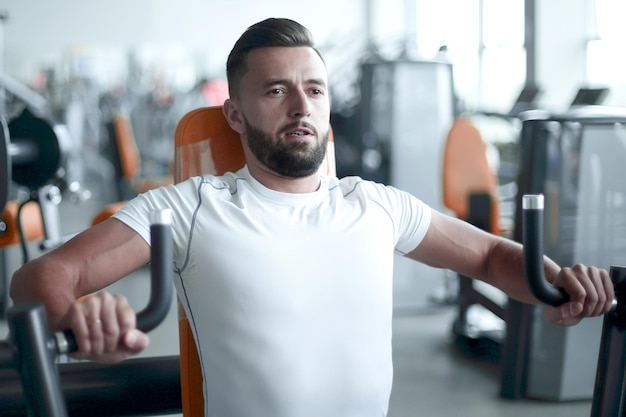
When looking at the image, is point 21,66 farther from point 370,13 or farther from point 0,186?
point 0,186

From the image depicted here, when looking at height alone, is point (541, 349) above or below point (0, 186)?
below

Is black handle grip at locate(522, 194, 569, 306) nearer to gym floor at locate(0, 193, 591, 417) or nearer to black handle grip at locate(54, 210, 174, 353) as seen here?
black handle grip at locate(54, 210, 174, 353)

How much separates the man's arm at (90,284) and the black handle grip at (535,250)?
1.61ft

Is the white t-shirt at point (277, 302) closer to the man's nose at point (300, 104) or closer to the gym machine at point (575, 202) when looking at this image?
the man's nose at point (300, 104)

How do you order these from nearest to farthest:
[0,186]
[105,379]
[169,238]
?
[169,238]
[105,379]
[0,186]

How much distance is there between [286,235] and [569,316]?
1.74 feet

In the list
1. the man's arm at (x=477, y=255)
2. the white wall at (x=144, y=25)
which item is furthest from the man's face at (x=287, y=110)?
the white wall at (x=144, y=25)

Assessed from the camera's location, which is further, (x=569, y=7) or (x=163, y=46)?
(x=163, y=46)

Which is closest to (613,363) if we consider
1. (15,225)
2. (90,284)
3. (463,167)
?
(90,284)

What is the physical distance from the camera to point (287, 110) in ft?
4.79

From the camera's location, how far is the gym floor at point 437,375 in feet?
8.84

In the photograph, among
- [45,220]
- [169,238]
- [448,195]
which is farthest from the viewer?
[448,195]

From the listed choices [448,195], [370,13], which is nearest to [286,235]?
[448,195]

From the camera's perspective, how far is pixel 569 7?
588cm
